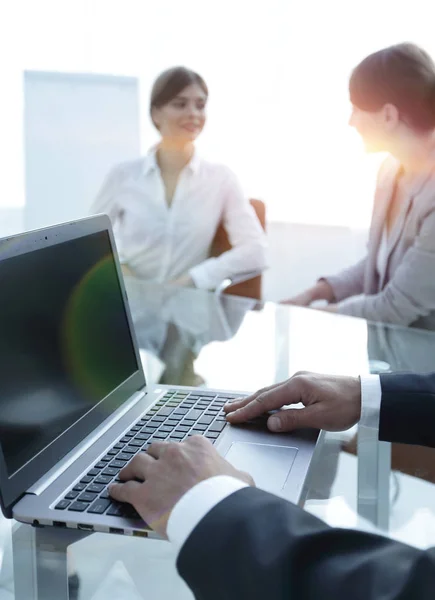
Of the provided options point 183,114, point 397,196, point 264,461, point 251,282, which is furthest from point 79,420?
point 183,114

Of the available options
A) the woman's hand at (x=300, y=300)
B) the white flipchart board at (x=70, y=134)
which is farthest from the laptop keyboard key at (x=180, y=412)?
the white flipchart board at (x=70, y=134)

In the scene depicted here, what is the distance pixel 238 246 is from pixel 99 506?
7.98 ft

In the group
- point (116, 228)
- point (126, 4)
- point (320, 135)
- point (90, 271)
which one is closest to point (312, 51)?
point (320, 135)

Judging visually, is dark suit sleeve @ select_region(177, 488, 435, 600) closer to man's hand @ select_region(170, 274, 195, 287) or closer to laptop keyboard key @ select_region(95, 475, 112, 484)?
laptop keyboard key @ select_region(95, 475, 112, 484)

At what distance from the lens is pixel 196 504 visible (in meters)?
0.61

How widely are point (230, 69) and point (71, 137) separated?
930mm

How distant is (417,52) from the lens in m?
2.20

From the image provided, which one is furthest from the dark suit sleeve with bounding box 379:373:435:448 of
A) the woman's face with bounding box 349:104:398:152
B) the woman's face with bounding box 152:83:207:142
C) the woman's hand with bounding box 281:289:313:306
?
the woman's face with bounding box 152:83:207:142

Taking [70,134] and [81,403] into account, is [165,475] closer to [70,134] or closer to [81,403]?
[81,403]

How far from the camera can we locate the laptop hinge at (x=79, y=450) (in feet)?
2.55

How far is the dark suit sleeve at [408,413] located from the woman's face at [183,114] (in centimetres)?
243

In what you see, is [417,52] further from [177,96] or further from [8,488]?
[8,488]

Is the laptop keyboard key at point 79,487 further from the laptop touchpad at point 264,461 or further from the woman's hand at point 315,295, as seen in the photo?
the woman's hand at point 315,295

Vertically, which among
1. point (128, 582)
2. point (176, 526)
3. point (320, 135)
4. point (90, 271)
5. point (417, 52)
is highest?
point (417, 52)
